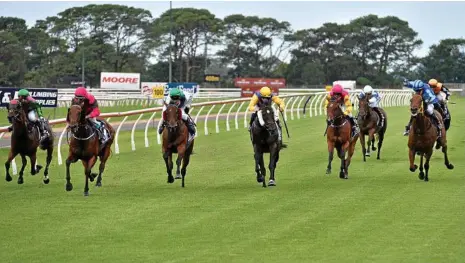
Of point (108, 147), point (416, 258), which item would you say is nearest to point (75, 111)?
point (108, 147)

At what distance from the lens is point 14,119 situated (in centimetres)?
1608

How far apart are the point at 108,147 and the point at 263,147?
8.37 ft

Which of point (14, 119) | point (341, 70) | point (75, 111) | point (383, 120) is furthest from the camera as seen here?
point (341, 70)

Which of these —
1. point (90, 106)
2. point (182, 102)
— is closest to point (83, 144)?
point (90, 106)

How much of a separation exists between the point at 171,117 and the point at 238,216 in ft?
12.0

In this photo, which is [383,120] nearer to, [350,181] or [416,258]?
[350,181]

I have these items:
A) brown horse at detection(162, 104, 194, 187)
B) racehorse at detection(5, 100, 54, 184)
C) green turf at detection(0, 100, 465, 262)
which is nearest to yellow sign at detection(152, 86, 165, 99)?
green turf at detection(0, 100, 465, 262)

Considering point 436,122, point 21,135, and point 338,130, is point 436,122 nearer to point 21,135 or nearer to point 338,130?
point 338,130

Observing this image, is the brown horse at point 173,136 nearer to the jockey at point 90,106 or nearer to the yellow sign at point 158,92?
the jockey at point 90,106

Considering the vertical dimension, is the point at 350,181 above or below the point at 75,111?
below

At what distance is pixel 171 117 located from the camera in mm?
15594

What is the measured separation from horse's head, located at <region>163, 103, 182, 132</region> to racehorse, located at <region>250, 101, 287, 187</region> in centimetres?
132

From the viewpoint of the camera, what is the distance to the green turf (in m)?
9.83

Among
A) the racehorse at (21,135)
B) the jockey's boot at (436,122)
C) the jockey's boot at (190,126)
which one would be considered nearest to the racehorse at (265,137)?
the jockey's boot at (190,126)
